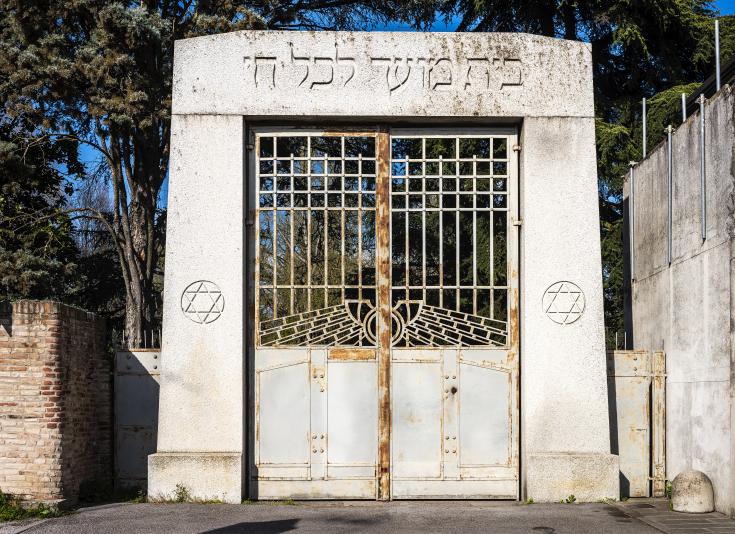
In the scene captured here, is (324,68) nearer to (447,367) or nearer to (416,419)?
(447,367)

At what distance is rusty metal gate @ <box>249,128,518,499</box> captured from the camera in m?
10.8

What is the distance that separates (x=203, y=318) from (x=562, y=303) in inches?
161

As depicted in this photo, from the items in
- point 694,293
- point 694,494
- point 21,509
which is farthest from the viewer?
point 694,293

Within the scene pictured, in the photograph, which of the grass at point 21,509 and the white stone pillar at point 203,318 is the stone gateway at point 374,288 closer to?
the white stone pillar at point 203,318

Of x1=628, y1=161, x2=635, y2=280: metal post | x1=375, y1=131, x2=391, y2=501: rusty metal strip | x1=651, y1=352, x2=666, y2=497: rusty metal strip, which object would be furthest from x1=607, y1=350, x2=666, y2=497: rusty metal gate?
x1=375, y1=131, x2=391, y2=501: rusty metal strip

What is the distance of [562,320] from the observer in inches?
424

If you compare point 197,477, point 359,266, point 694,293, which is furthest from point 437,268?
point 197,477

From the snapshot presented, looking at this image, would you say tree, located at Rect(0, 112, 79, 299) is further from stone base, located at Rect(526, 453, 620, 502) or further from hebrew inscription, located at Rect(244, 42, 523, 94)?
stone base, located at Rect(526, 453, 620, 502)

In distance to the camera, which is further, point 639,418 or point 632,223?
point 632,223

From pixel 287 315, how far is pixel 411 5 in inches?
475

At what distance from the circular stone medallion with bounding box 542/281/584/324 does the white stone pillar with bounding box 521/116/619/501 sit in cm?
1

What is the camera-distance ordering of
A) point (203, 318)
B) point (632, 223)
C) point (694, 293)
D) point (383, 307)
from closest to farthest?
point (694, 293) → point (203, 318) → point (383, 307) → point (632, 223)

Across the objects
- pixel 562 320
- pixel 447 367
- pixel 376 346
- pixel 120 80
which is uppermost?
pixel 120 80

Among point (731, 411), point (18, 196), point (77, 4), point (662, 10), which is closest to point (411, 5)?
point (662, 10)
